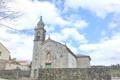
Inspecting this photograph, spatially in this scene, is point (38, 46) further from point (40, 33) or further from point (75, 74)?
point (75, 74)

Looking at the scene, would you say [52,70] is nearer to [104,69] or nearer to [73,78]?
[73,78]

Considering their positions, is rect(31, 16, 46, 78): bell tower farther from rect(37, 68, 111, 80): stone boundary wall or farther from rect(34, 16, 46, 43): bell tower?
rect(37, 68, 111, 80): stone boundary wall

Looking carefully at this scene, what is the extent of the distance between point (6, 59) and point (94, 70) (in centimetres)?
3718

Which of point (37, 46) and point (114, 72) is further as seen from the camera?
point (37, 46)

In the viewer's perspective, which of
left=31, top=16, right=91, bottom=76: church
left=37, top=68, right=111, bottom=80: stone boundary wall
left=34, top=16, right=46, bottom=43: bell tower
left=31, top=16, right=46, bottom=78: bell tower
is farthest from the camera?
left=34, top=16, right=46, bottom=43: bell tower

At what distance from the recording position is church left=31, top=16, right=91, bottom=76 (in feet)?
148

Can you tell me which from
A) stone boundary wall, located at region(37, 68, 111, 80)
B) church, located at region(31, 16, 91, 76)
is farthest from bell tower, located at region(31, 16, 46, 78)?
stone boundary wall, located at region(37, 68, 111, 80)

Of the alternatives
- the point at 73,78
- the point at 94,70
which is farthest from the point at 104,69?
the point at 73,78

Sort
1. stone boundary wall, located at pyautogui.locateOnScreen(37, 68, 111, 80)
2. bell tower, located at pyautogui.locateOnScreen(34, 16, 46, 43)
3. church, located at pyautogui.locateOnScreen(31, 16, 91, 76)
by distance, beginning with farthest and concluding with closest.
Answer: bell tower, located at pyautogui.locateOnScreen(34, 16, 46, 43) → church, located at pyautogui.locateOnScreen(31, 16, 91, 76) → stone boundary wall, located at pyautogui.locateOnScreen(37, 68, 111, 80)

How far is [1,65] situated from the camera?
56.4 meters

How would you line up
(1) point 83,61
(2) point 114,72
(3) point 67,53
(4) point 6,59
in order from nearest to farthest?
(2) point 114,72
(3) point 67,53
(1) point 83,61
(4) point 6,59

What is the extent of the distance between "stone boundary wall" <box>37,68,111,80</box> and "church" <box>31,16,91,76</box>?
1523cm

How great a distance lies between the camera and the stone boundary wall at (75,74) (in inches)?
1087

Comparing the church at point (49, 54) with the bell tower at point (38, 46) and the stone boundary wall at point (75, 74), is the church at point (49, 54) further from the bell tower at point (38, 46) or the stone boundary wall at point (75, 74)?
the stone boundary wall at point (75, 74)
